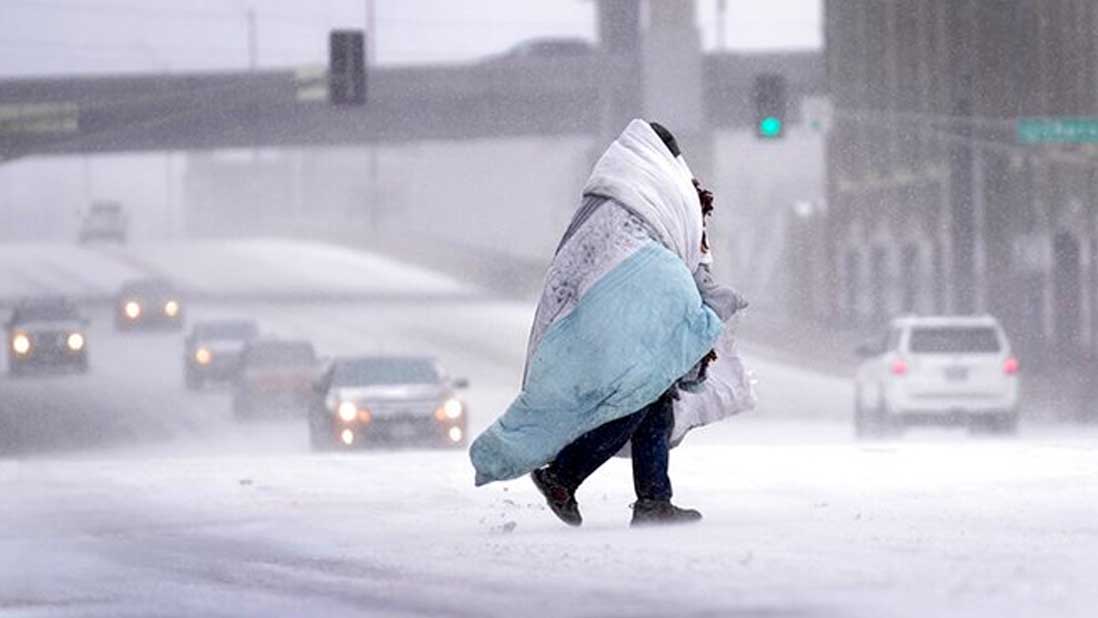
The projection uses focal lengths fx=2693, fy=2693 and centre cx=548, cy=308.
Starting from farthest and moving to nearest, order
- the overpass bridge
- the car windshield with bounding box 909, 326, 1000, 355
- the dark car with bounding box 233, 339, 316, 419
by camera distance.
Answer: the overpass bridge < the dark car with bounding box 233, 339, 316, 419 < the car windshield with bounding box 909, 326, 1000, 355

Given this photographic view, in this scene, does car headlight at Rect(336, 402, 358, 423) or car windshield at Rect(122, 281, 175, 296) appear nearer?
car headlight at Rect(336, 402, 358, 423)

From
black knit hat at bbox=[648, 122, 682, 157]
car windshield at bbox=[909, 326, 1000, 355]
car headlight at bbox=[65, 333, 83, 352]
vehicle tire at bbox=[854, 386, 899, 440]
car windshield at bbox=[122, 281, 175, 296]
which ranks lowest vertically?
car windshield at bbox=[122, 281, 175, 296]

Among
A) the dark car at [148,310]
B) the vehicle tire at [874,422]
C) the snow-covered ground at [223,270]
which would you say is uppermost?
the vehicle tire at [874,422]

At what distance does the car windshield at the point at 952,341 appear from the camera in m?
36.2

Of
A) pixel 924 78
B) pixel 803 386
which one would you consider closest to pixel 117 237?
pixel 924 78

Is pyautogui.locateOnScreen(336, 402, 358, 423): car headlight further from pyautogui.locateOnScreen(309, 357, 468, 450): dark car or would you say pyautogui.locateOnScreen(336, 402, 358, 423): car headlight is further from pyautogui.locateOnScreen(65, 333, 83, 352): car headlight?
pyautogui.locateOnScreen(65, 333, 83, 352): car headlight

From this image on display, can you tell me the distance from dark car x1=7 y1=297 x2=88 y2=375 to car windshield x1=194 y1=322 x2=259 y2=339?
436 cm

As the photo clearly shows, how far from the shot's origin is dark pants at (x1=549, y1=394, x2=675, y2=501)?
10734mm

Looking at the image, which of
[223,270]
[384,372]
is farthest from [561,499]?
[223,270]

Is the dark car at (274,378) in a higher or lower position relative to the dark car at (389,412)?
lower

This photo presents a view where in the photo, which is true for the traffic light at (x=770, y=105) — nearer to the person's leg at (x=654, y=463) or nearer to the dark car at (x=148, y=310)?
the dark car at (x=148, y=310)

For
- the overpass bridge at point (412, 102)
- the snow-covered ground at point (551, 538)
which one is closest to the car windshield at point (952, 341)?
the snow-covered ground at point (551, 538)

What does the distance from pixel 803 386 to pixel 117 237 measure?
68.3 metres

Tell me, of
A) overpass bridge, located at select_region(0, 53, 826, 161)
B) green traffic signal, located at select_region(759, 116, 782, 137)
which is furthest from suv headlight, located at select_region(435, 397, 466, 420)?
overpass bridge, located at select_region(0, 53, 826, 161)
